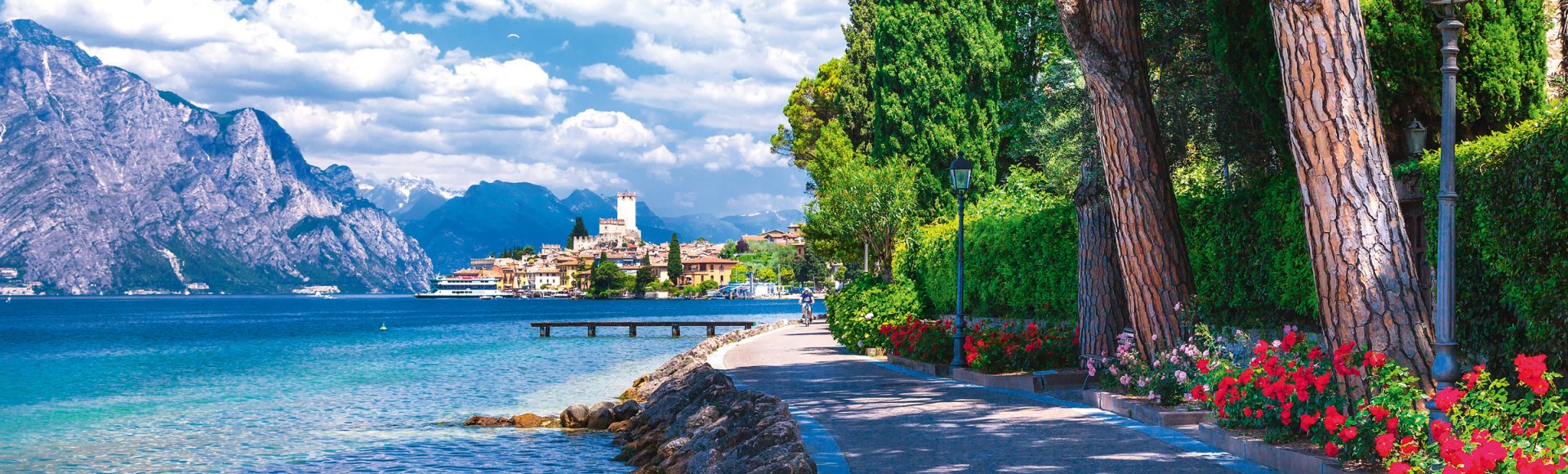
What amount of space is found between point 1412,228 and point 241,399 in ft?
90.2

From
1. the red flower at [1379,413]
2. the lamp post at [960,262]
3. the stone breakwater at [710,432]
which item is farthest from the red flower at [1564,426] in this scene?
the lamp post at [960,262]

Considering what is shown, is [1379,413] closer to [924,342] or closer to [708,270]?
[924,342]

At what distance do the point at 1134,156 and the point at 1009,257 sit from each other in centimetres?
840

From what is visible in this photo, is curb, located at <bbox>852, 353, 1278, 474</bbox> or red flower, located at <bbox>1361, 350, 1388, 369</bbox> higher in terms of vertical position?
red flower, located at <bbox>1361, 350, 1388, 369</bbox>

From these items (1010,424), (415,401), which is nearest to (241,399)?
(415,401)

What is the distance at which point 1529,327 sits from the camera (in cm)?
809

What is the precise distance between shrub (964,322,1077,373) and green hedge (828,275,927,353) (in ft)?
22.7

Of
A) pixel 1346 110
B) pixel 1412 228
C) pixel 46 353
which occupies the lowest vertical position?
pixel 46 353

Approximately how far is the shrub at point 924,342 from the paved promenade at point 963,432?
40.3 inches

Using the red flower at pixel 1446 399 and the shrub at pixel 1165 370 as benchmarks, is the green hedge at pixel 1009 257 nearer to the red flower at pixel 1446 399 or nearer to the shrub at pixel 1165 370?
the shrub at pixel 1165 370

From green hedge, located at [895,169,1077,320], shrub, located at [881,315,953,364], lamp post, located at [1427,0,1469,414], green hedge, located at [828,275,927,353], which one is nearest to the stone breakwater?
shrub, located at [881,315,953,364]

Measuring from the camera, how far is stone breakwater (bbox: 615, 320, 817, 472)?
967cm

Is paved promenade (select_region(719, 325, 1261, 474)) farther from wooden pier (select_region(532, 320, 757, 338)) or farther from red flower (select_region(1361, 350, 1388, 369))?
wooden pier (select_region(532, 320, 757, 338))

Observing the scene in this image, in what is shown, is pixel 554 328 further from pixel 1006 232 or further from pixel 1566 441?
pixel 1566 441
